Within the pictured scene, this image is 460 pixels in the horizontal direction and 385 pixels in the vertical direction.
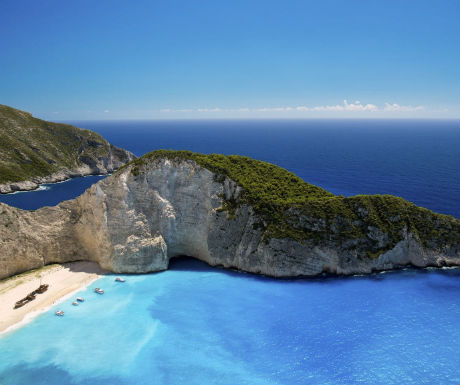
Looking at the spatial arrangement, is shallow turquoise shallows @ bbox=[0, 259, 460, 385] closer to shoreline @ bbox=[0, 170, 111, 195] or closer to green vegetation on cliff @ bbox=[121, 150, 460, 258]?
green vegetation on cliff @ bbox=[121, 150, 460, 258]

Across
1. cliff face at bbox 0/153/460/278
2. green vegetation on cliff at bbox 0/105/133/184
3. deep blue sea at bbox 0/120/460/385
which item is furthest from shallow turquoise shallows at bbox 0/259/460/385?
green vegetation on cliff at bbox 0/105/133/184

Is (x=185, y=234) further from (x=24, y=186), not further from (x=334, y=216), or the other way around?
(x=24, y=186)

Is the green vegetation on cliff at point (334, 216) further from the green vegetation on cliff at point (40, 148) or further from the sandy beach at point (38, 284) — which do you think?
the green vegetation on cliff at point (40, 148)

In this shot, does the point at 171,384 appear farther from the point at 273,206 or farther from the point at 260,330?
the point at 273,206

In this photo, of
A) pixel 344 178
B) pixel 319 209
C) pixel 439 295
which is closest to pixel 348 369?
pixel 439 295

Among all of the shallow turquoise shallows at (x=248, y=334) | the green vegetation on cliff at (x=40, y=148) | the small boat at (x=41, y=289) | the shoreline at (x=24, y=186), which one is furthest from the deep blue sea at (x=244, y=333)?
the green vegetation on cliff at (x=40, y=148)

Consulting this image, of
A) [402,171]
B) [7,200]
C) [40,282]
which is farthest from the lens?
[402,171]
